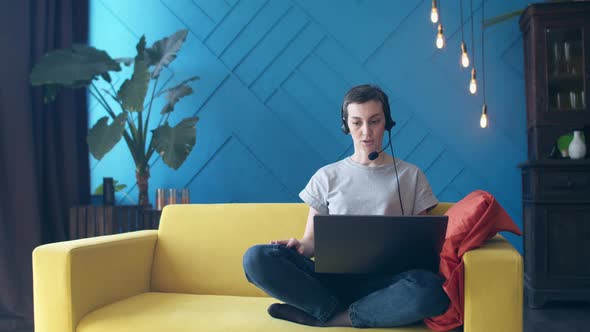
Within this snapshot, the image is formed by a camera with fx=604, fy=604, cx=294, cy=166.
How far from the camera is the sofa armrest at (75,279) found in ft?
6.04

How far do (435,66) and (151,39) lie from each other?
1.95 metres

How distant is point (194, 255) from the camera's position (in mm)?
2213

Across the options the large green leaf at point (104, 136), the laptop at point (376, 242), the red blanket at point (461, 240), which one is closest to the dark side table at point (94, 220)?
the large green leaf at point (104, 136)

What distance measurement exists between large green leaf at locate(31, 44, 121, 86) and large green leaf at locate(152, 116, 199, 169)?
1.69 ft

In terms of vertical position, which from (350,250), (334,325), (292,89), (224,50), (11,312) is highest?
(224,50)

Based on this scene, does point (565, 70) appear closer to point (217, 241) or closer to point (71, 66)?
point (217, 241)

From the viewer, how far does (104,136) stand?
349 cm

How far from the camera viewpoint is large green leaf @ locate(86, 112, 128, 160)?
3469mm

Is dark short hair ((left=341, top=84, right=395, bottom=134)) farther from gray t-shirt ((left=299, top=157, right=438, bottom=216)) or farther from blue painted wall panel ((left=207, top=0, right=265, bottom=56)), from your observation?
blue painted wall panel ((left=207, top=0, right=265, bottom=56))

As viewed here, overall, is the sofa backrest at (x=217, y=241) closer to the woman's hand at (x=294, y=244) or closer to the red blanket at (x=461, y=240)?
the woman's hand at (x=294, y=244)

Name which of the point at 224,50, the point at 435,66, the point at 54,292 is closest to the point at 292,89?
the point at 224,50

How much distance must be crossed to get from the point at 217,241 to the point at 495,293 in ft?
3.41

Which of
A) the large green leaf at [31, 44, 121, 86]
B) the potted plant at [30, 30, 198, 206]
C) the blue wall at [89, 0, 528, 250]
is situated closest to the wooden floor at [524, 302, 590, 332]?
the blue wall at [89, 0, 528, 250]

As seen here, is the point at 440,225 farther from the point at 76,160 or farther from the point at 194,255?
the point at 76,160
